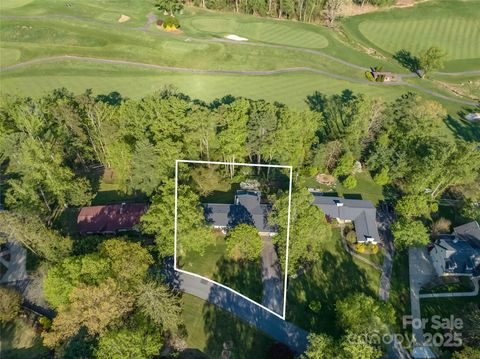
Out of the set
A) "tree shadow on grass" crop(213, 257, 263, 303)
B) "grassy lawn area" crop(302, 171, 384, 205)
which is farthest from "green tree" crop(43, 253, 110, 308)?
"grassy lawn area" crop(302, 171, 384, 205)

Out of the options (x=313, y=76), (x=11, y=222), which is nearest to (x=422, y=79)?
(x=313, y=76)

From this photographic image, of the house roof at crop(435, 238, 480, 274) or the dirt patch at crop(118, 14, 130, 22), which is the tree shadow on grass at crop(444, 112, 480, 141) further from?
the dirt patch at crop(118, 14, 130, 22)

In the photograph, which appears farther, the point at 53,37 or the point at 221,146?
the point at 53,37

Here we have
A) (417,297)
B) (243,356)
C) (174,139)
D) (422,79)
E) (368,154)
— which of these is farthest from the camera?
(422,79)

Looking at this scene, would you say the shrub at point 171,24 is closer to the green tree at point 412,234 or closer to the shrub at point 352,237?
the shrub at point 352,237

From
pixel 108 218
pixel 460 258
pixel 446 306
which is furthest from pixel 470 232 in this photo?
pixel 108 218

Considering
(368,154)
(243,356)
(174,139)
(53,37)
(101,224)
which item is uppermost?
(53,37)

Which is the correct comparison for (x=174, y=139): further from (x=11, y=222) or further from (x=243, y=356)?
(x=243, y=356)
